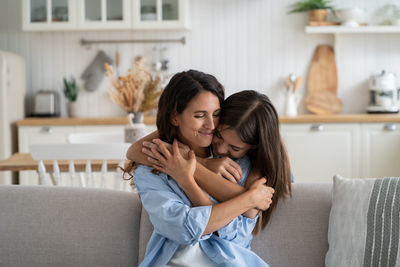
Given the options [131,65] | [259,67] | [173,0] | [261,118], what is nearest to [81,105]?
[131,65]

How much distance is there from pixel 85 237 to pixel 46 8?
3.12 m

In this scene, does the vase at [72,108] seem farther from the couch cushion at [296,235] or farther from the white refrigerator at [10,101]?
the couch cushion at [296,235]

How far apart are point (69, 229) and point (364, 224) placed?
3.28ft

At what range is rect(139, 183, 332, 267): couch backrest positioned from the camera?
1879mm

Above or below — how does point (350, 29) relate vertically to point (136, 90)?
above

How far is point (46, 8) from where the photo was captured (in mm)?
4578

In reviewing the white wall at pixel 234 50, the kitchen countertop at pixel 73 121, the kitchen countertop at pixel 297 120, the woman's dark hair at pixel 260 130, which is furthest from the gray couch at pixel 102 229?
the white wall at pixel 234 50

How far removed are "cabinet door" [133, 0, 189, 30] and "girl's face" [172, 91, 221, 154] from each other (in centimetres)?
288

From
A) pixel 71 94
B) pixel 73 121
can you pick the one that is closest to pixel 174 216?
pixel 73 121

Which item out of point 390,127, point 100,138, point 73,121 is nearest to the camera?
point 100,138

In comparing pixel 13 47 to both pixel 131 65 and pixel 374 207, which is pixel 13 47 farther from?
pixel 374 207

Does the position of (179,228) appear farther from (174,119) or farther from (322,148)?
(322,148)

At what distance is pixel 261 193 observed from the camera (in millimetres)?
1719

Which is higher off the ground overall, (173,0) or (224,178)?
(173,0)
